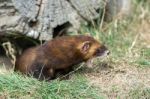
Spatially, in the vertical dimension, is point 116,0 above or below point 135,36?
above

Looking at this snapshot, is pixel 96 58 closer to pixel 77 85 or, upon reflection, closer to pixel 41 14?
pixel 41 14

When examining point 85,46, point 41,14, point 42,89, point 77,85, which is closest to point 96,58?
point 85,46

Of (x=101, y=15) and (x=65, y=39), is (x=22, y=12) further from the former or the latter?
(x=101, y=15)

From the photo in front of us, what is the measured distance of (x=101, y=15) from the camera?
7508mm

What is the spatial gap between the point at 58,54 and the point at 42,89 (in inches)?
32.2

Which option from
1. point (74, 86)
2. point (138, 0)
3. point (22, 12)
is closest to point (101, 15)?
point (138, 0)

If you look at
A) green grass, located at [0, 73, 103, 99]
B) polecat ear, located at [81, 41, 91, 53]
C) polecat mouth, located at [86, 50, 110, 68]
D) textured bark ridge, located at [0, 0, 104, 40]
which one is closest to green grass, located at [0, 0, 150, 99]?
green grass, located at [0, 73, 103, 99]

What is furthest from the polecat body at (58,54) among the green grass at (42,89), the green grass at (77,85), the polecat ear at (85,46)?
the green grass at (42,89)

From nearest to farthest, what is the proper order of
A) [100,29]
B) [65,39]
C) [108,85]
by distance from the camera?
[108,85] → [65,39] → [100,29]

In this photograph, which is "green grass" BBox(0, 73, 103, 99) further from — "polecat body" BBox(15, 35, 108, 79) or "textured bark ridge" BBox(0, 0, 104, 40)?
"textured bark ridge" BBox(0, 0, 104, 40)

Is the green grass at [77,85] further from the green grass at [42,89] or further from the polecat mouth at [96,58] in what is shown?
the polecat mouth at [96,58]

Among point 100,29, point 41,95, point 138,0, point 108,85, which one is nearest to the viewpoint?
point 41,95

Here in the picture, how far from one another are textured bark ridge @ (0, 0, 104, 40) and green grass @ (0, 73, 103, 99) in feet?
3.32

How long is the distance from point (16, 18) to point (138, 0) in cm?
264
